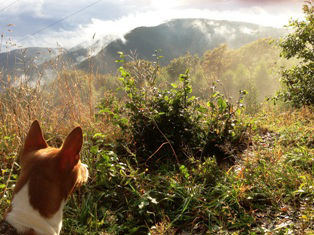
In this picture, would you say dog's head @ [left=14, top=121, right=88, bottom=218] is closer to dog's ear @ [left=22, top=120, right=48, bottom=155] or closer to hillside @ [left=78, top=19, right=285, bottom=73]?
dog's ear @ [left=22, top=120, right=48, bottom=155]

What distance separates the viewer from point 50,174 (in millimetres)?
1857

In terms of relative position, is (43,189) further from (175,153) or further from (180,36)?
(180,36)

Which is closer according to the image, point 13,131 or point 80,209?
point 80,209

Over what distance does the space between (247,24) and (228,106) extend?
119 m

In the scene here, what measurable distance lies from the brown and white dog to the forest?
2.32ft

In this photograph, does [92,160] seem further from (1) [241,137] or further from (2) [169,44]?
(2) [169,44]

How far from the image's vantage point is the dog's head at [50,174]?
1795mm

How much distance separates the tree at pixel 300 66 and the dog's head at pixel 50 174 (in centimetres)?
520

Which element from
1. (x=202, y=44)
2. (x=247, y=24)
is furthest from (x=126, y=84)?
(x=247, y=24)

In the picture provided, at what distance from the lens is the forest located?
252cm

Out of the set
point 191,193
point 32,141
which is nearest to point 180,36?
point 191,193

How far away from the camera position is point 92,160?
3277 millimetres

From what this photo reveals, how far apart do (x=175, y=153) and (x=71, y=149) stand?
2.09m

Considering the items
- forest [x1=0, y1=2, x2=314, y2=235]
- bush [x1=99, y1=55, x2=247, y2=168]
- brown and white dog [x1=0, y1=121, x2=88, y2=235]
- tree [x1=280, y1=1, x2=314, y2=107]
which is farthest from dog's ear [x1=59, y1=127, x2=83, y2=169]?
tree [x1=280, y1=1, x2=314, y2=107]
